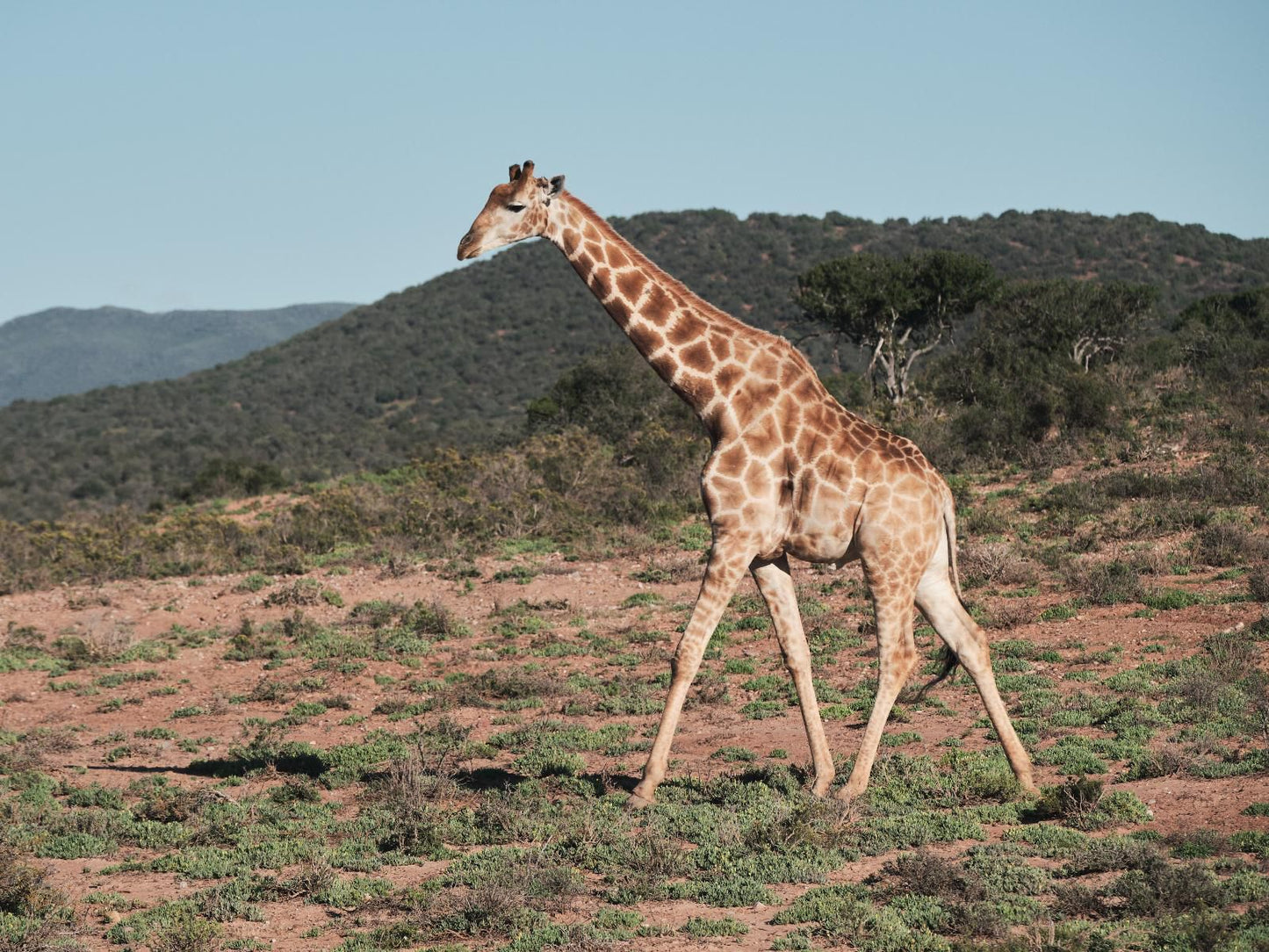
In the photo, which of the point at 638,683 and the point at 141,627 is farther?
the point at 141,627

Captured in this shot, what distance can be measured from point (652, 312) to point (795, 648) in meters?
2.82

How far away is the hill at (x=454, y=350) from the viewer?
55.2m

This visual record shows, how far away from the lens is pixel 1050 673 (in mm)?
12508

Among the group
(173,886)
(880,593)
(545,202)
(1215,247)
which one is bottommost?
(173,886)

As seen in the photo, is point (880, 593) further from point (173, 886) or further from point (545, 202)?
point (173, 886)

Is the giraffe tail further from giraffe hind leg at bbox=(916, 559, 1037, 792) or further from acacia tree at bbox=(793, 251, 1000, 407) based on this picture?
acacia tree at bbox=(793, 251, 1000, 407)

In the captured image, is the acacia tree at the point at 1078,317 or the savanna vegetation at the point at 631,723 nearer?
the savanna vegetation at the point at 631,723

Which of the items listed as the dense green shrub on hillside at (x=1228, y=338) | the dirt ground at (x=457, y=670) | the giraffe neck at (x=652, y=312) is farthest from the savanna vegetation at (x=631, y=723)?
the giraffe neck at (x=652, y=312)

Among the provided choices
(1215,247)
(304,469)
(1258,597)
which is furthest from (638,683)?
(1215,247)

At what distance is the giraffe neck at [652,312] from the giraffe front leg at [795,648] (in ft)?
4.27

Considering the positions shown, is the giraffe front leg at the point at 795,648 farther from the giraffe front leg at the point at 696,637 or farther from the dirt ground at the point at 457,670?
the dirt ground at the point at 457,670

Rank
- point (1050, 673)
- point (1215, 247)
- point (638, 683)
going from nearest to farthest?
1. point (1050, 673)
2. point (638, 683)
3. point (1215, 247)

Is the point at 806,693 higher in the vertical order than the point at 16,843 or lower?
higher

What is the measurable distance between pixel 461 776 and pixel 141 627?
886 centimetres
